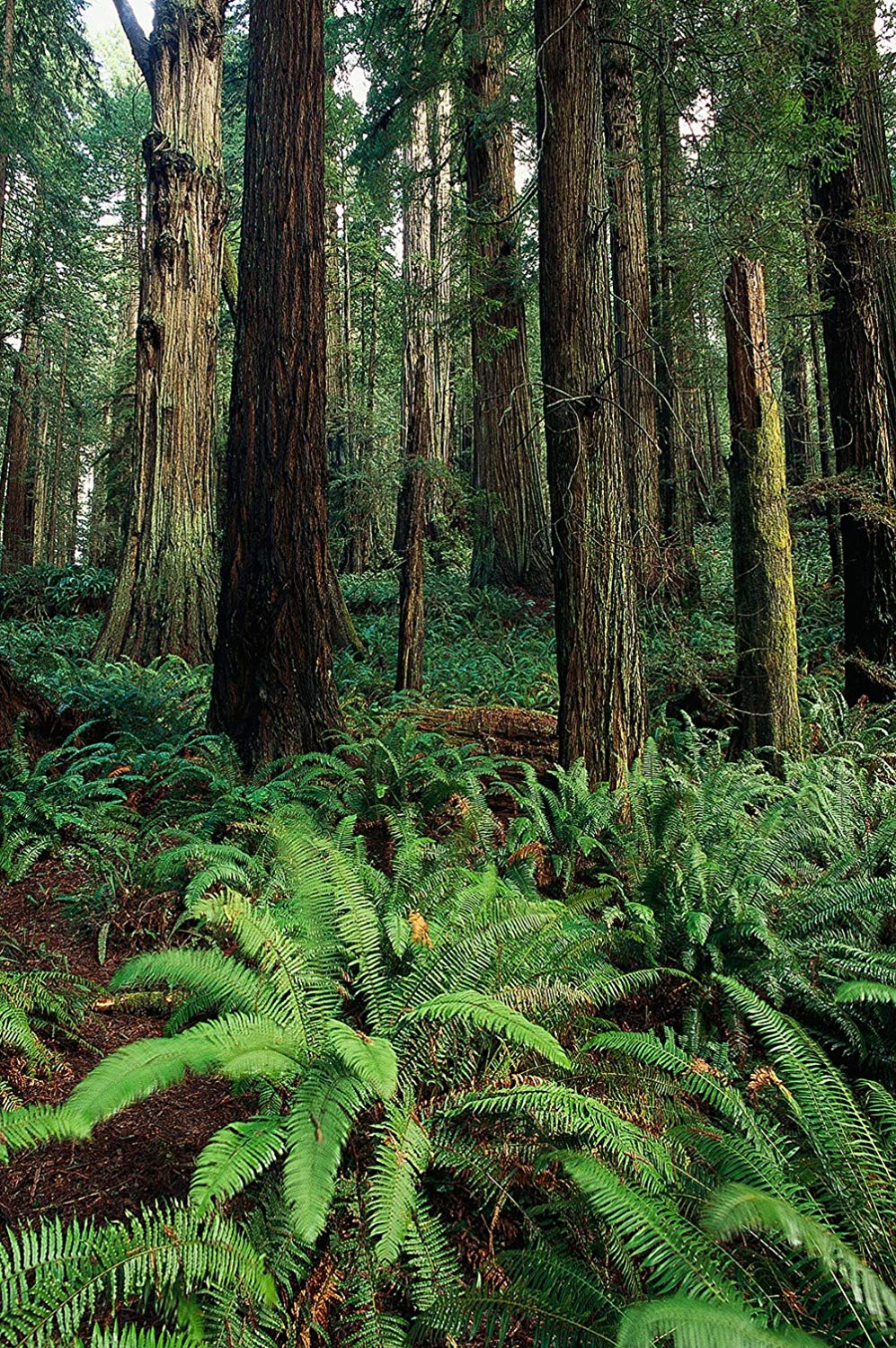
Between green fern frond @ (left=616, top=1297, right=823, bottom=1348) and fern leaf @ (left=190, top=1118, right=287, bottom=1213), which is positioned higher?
fern leaf @ (left=190, top=1118, right=287, bottom=1213)

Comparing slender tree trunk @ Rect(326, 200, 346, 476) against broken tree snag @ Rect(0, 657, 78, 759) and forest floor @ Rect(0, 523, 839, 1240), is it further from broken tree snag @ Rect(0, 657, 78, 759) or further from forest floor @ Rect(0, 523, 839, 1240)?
broken tree snag @ Rect(0, 657, 78, 759)

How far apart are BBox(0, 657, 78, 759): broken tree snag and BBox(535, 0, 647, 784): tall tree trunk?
3.28 meters

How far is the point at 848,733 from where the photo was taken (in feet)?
19.7

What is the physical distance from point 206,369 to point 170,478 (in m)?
1.23

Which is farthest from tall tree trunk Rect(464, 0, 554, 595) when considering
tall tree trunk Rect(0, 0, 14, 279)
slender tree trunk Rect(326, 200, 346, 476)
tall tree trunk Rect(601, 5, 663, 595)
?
tall tree trunk Rect(0, 0, 14, 279)

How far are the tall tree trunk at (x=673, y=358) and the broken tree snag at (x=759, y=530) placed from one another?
16.5 inches

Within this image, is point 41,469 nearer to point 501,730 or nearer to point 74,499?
point 74,499

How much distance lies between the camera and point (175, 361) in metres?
7.46

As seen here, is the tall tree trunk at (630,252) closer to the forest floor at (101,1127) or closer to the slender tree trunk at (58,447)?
the forest floor at (101,1127)

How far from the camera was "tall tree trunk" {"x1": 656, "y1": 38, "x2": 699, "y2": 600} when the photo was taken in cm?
492

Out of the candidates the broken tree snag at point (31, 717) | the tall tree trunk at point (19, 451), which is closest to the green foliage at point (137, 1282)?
the broken tree snag at point (31, 717)

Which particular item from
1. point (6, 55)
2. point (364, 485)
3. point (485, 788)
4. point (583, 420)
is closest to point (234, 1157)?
point (485, 788)

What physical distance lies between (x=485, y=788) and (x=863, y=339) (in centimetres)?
568

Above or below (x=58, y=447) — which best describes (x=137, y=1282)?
below
